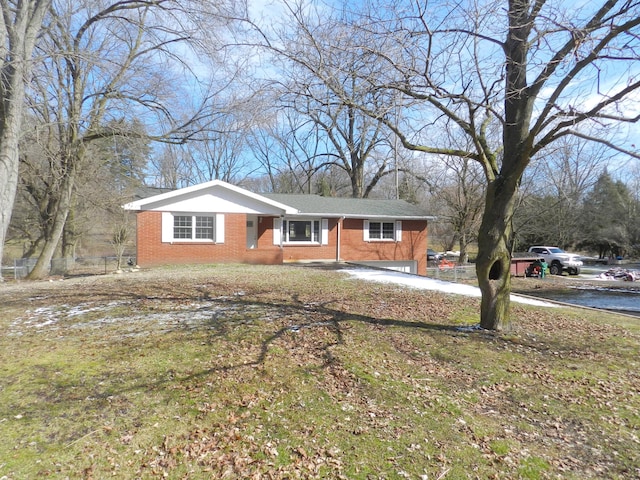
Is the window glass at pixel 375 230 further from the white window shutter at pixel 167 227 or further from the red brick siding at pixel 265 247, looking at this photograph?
the white window shutter at pixel 167 227

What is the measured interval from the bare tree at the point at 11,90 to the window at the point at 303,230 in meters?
15.1

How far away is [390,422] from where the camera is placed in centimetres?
357

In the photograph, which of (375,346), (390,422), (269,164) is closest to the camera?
(390,422)

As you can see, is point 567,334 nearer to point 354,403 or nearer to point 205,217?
point 354,403

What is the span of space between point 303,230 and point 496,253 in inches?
600

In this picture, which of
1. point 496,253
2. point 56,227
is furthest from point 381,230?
point 496,253

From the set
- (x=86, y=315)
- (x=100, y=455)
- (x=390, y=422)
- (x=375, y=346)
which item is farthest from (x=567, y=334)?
(x=86, y=315)

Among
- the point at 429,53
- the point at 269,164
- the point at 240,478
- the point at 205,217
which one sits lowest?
the point at 240,478

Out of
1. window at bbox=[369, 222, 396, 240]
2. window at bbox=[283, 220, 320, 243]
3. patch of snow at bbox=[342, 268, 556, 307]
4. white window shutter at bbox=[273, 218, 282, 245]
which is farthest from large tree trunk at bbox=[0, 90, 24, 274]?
window at bbox=[369, 222, 396, 240]

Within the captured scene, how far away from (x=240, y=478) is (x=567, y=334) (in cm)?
598

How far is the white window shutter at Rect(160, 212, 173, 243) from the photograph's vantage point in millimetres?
16797

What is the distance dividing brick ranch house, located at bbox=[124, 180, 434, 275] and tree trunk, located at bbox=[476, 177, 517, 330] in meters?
13.2

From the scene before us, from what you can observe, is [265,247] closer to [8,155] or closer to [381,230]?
[381,230]

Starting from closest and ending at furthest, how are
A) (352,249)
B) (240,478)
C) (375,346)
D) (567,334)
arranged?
1. (240,478)
2. (375,346)
3. (567,334)
4. (352,249)
